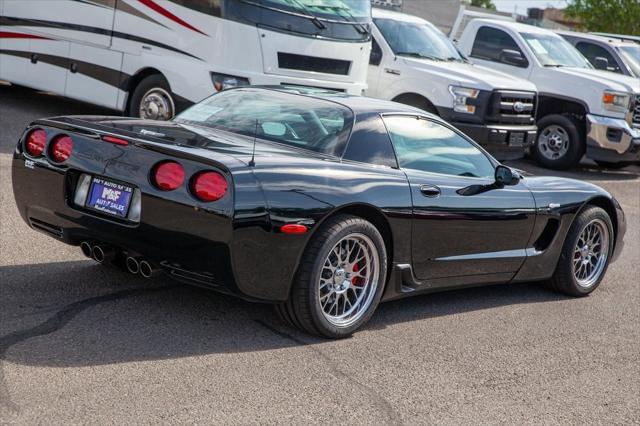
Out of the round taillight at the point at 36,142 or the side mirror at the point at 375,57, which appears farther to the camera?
the side mirror at the point at 375,57

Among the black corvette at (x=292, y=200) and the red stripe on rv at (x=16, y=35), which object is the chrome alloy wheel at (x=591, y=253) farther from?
the red stripe on rv at (x=16, y=35)

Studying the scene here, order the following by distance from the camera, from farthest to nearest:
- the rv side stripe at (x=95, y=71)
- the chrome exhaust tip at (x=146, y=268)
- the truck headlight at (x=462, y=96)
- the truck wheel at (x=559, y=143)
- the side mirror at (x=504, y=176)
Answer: the truck wheel at (x=559, y=143), the truck headlight at (x=462, y=96), the rv side stripe at (x=95, y=71), the side mirror at (x=504, y=176), the chrome exhaust tip at (x=146, y=268)

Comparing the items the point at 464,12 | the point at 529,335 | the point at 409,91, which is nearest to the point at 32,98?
the point at 409,91

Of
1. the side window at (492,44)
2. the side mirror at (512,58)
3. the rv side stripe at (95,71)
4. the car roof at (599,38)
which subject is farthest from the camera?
the car roof at (599,38)

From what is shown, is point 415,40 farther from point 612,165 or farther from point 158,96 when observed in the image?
point 612,165

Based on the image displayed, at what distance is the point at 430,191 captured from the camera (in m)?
5.89

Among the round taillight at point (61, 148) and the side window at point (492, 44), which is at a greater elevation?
the side window at point (492, 44)

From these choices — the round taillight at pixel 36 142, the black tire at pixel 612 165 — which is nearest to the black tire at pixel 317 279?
the round taillight at pixel 36 142

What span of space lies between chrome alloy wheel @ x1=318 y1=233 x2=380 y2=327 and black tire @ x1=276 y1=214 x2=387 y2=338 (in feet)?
0.12

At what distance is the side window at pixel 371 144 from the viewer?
18.7ft

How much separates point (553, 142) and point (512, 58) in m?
1.45

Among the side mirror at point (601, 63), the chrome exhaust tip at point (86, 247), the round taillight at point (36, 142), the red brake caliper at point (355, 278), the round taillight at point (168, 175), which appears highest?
the side mirror at point (601, 63)

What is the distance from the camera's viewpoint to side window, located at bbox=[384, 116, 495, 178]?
6016 mm

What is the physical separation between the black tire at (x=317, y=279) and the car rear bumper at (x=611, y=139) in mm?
10289
